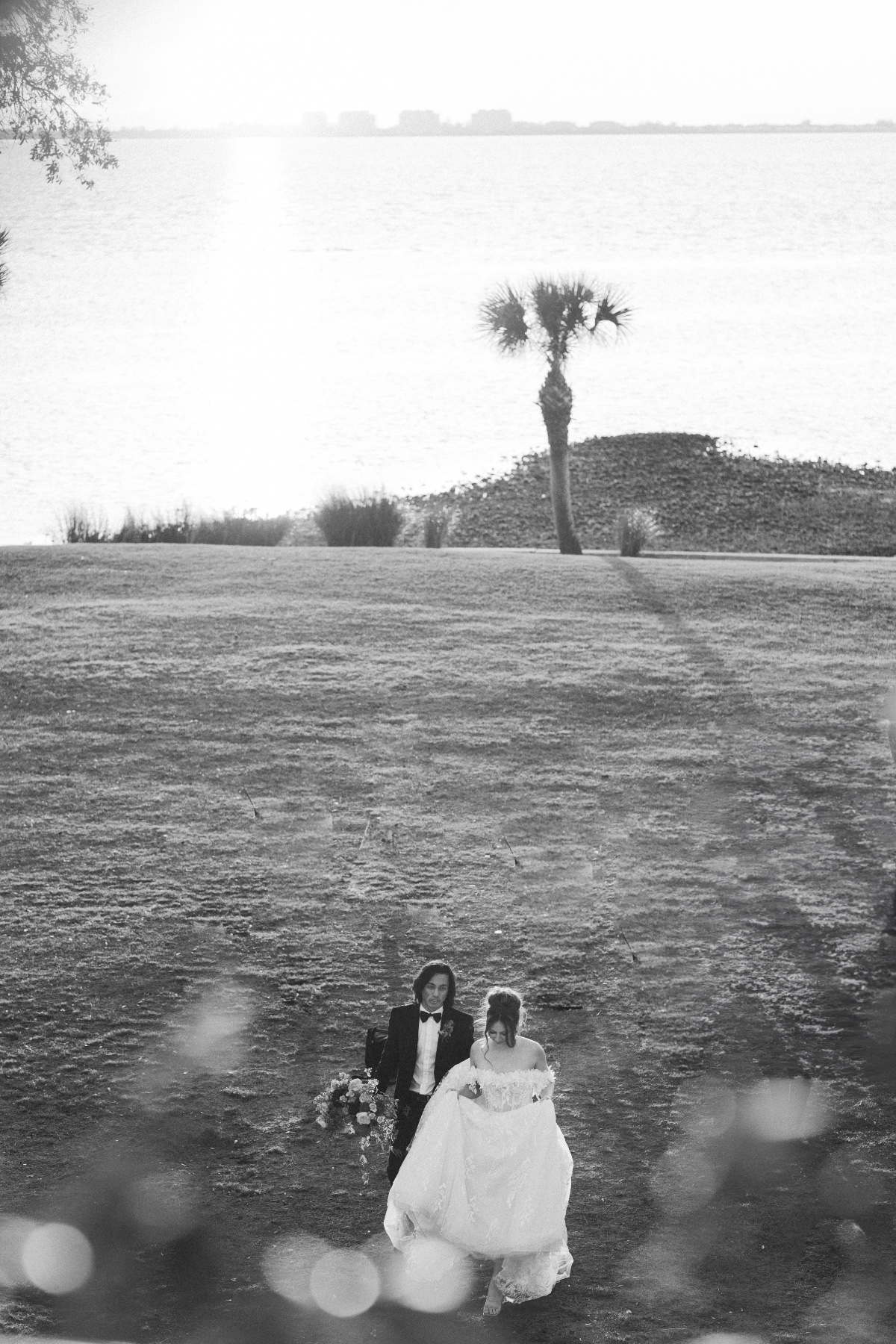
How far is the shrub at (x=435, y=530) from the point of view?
28.5 meters

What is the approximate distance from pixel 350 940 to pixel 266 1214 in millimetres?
3304

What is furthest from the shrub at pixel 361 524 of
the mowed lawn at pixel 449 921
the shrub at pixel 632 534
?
the mowed lawn at pixel 449 921

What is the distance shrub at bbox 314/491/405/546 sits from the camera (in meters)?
28.5

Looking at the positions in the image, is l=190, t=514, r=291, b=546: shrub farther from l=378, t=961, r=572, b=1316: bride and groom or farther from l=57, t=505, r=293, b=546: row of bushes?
l=378, t=961, r=572, b=1316: bride and groom

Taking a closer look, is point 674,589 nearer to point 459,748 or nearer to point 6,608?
point 459,748

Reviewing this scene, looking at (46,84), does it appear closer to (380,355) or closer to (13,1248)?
(13,1248)

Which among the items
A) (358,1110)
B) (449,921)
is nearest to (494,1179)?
(358,1110)

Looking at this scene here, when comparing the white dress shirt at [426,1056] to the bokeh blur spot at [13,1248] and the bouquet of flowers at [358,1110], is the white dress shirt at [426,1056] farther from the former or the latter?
the bokeh blur spot at [13,1248]

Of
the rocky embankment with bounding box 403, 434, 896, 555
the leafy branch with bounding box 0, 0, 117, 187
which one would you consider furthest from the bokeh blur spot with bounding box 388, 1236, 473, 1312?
the rocky embankment with bounding box 403, 434, 896, 555

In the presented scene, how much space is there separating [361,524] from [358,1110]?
2096 cm

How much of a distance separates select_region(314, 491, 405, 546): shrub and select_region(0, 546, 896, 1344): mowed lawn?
26.3 ft

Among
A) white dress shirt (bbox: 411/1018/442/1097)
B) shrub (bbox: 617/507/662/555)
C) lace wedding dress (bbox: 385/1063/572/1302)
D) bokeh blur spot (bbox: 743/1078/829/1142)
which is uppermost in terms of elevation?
shrub (bbox: 617/507/662/555)

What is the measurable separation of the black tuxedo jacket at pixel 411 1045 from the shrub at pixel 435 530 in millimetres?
20775

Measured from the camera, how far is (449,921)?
10.9 meters
